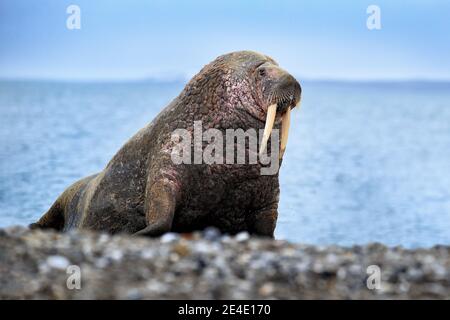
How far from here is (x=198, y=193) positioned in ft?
31.6

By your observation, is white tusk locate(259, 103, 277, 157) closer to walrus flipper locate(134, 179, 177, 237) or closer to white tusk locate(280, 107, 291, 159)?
white tusk locate(280, 107, 291, 159)

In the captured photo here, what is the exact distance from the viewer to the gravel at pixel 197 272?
21.2ft

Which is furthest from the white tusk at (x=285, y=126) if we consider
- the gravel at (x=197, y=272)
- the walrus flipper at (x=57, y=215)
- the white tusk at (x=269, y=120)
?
the walrus flipper at (x=57, y=215)

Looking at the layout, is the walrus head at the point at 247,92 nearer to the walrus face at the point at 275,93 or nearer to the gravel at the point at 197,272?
the walrus face at the point at 275,93

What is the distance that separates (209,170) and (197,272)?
284cm

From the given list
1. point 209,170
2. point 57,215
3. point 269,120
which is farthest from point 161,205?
point 57,215

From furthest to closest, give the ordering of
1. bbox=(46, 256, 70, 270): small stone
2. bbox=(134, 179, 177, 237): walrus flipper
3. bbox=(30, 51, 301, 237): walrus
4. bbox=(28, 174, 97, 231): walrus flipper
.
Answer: bbox=(28, 174, 97, 231): walrus flipper → bbox=(30, 51, 301, 237): walrus → bbox=(134, 179, 177, 237): walrus flipper → bbox=(46, 256, 70, 270): small stone

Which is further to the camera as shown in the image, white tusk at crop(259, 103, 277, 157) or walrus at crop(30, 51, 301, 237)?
walrus at crop(30, 51, 301, 237)

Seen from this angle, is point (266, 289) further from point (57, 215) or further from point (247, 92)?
point (57, 215)

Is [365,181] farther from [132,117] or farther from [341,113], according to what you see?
[341,113]

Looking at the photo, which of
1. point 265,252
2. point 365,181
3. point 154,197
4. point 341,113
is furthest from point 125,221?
point 341,113

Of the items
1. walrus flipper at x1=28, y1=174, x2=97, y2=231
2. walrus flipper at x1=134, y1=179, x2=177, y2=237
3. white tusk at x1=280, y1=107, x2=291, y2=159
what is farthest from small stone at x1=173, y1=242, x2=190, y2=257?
walrus flipper at x1=28, y1=174, x2=97, y2=231

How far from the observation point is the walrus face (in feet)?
30.8
